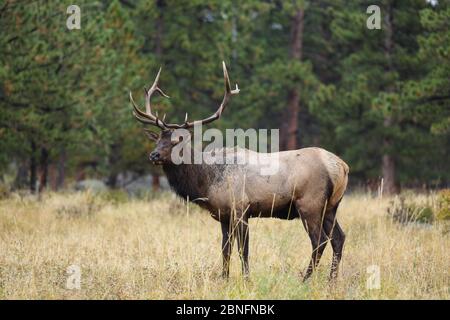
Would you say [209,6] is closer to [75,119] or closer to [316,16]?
[316,16]

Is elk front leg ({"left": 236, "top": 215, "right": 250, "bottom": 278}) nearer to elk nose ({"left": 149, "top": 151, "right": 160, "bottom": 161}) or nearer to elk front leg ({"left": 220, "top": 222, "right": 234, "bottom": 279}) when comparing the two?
elk front leg ({"left": 220, "top": 222, "right": 234, "bottom": 279})

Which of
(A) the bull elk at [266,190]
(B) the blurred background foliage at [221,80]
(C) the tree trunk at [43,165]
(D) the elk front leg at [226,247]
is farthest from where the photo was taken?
Result: (C) the tree trunk at [43,165]

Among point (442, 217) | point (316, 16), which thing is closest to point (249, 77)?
point (316, 16)

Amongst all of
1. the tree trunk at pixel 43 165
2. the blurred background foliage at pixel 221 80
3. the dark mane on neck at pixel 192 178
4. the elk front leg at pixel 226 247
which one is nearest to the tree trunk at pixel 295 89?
the blurred background foliage at pixel 221 80

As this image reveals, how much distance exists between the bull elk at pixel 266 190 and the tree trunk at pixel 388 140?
34.3ft

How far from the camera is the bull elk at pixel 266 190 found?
6.64 meters

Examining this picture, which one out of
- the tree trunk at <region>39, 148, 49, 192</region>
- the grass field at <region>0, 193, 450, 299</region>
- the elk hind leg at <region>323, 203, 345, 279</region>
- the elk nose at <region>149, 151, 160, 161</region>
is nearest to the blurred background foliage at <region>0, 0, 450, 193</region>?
the tree trunk at <region>39, 148, 49, 192</region>

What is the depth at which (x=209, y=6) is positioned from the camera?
741 inches

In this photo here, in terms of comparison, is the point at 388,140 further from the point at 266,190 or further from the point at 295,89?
the point at 266,190

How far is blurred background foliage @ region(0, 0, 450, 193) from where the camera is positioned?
41.5 feet

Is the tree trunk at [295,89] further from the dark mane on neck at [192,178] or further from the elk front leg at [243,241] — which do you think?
the elk front leg at [243,241]

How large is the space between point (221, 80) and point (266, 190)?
41.5 ft

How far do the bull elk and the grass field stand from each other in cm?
30

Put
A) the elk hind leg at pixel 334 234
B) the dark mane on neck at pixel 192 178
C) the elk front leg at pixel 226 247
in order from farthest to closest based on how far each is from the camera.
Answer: the dark mane on neck at pixel 192 178 < the elk hind leg at pixel 334 234 < the elk front leg at pixel 226 247
